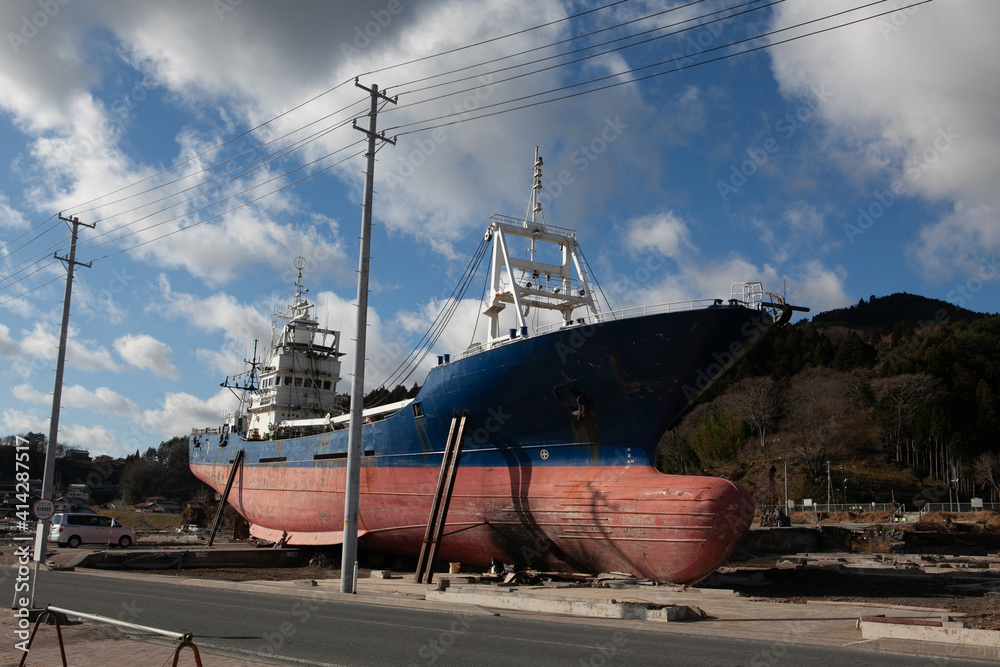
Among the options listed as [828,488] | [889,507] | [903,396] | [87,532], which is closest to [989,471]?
[889,507]

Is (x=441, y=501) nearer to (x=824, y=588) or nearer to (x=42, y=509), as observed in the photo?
(x=42, y=509)

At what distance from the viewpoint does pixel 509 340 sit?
16.5 m

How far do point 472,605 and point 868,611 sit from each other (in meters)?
6.51

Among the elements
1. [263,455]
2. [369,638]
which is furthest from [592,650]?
[263,455]

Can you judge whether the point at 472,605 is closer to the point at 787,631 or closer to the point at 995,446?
the point at 787,631

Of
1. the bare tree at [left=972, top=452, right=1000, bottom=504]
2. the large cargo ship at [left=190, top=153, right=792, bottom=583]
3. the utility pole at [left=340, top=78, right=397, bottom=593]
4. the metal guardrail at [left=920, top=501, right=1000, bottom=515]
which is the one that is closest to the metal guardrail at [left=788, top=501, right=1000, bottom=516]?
the metal guardrail at [left=920, top=501, right=1000, bottom=515]

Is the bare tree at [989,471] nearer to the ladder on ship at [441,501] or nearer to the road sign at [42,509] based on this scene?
the ladder on ship at [441,501]

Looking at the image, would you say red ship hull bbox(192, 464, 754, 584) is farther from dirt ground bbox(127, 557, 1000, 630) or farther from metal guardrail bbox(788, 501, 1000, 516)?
metal guardrail bbox(788, 501, 1000, 516)

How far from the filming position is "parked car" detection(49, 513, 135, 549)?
23.0 metres

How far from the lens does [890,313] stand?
374 feet

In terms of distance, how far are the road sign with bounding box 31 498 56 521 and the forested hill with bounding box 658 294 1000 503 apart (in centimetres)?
4690

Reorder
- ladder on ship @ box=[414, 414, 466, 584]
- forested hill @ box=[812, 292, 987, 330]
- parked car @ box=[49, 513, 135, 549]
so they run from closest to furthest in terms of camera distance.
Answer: ladder on ship @ box=[414, 414, 466, 584], parked car @ box=[49, 513, 135, 549], forested hill @ box=[812, 292, 987, 330]

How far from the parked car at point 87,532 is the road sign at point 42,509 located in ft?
41.9

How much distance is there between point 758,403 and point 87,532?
168ft
